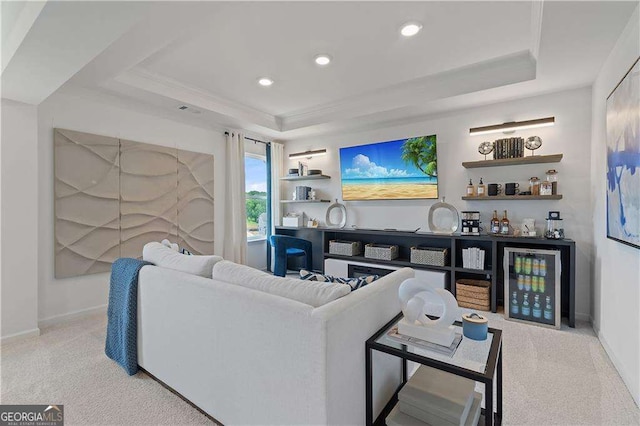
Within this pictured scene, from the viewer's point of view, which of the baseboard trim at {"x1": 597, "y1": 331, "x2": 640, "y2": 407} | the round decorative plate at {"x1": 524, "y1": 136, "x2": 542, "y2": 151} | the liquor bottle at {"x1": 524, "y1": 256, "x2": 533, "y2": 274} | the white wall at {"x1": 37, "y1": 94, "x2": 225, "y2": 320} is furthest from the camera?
the round decorative plate at {"x1": 524, "y1": 136, "x2": 542, "y2": 151}

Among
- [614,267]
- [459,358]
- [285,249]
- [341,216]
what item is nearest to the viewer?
[459,358]

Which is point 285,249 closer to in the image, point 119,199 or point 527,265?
point 119,199

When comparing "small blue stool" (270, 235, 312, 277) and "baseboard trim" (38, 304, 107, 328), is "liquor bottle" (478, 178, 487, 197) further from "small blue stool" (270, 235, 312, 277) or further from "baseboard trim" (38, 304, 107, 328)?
"baseboard trim" (38, 304, 107, 328)

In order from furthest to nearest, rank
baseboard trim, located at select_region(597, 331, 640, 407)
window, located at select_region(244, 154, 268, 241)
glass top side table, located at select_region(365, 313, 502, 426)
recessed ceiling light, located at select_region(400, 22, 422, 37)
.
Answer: window, located at select_region(244, 154, 268, 241) → recessed ceiling light, located at select_region(400, 22, 422, 37) → baseboard trim, located at select_region(597, 331, 640, 407) → glass top side table, located at select_region(365, 313, 502, 426)

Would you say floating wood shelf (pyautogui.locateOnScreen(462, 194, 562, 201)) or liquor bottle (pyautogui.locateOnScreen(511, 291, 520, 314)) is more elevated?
floating wood shelf (pyautogui.locateOnScreen(462, 194, 562, 201))

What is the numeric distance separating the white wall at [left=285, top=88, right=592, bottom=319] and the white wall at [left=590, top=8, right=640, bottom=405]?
0.49 feet

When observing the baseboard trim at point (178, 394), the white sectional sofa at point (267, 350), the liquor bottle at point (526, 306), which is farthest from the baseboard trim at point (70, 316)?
the liquor bottle at point (526, 306)

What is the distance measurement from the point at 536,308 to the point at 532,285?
0.23 m

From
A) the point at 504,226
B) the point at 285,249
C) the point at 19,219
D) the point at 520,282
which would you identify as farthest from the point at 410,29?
the point at 19,219

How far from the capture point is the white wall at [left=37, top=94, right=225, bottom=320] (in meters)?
2.95

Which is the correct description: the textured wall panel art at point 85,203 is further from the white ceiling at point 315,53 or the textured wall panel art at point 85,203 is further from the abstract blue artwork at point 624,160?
the abstract blue artwork at point 624,160

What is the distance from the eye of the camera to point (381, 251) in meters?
4.04
